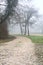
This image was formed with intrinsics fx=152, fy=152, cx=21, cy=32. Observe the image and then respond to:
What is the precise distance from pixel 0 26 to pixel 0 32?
1.00 meters

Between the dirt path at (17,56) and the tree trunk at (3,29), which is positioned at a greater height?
the dirt path at (17,56)

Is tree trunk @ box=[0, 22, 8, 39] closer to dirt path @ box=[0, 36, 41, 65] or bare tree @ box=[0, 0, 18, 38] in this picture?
bare tree @ box=[0, 0, 18, 38]

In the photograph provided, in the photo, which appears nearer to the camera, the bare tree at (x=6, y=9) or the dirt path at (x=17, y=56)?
the dirt path at (x=17, y=56)

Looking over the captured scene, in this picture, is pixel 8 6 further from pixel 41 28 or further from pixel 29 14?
pixel 41 28

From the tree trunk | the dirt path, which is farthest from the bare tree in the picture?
the dirt path

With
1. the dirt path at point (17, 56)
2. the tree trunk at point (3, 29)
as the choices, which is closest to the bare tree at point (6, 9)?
the tree trunk at point (3, 29)

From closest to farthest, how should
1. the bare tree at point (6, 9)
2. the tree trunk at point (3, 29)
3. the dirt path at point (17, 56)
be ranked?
1. the dirt path at point (17, 56)
2. the bare tree at point (6, 9)
3. the tree trunk at point (3, 29)

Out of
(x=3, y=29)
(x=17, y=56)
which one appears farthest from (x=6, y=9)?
(x=17, y=56)

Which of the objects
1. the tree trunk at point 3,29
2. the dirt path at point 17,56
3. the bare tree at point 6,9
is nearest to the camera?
the dirt path at point 17,56

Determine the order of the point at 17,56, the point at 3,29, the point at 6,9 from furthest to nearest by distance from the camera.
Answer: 1. the point at 3,29
2. the point at 6,9
3. the point at 17,56

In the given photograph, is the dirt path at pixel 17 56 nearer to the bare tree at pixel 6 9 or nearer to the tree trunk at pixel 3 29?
the bare tree at pixel 6 9

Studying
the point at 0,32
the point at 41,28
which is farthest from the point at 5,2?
the point at 41,28

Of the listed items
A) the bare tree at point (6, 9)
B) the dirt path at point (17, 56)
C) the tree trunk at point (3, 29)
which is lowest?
the tree trunk at point (3, 29)

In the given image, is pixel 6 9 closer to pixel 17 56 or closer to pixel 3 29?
pixel 3 29
